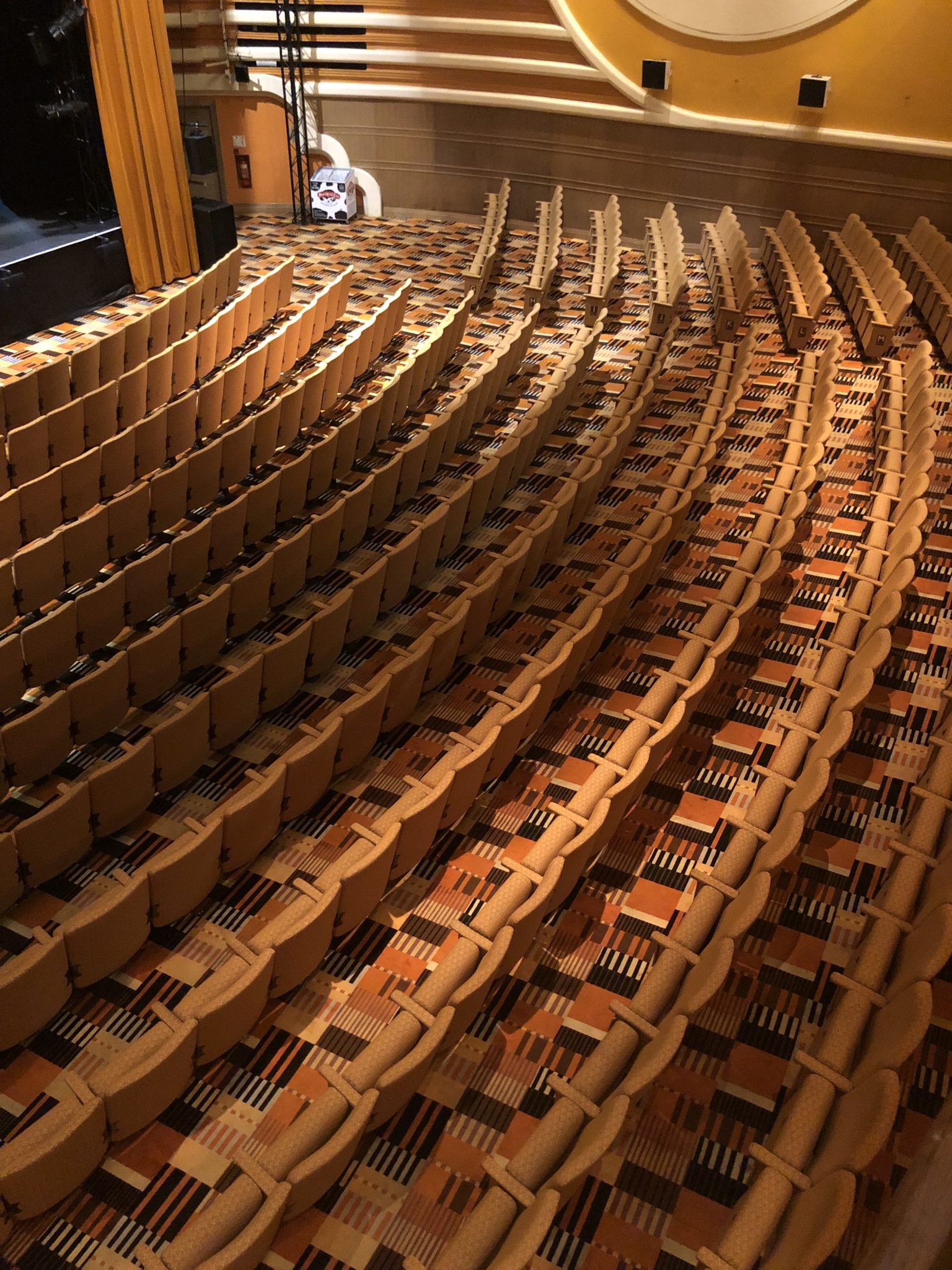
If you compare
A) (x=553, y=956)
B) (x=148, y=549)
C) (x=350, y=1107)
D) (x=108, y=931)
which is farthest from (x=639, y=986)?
(x=148, y=549)

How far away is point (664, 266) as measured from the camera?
155 centimetres

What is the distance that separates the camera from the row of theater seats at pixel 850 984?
377mm

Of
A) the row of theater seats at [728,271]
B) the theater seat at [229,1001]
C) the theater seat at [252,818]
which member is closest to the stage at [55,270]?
the row of theater seats at [728,271]

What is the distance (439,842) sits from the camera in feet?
2.19

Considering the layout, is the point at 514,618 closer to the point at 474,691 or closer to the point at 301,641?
the point at 474,691

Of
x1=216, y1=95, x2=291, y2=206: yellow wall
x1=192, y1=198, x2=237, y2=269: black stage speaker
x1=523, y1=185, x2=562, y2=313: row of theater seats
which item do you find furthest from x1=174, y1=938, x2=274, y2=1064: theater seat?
x1=216, y1=95, x2=291, y2=206: yellow wall

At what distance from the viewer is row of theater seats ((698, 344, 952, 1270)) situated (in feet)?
1.24

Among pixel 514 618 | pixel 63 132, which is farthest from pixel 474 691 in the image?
pixel 63 132

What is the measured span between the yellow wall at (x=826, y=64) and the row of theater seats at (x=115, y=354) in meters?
0.82

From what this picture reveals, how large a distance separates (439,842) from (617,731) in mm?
177

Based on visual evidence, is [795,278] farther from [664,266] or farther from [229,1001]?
[229,1001]

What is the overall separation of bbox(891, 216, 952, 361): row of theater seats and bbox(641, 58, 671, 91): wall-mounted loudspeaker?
497mm

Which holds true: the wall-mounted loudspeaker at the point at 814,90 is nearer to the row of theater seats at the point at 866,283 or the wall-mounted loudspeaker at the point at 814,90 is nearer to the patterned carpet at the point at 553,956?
the row of theater seats at the point at 866,283

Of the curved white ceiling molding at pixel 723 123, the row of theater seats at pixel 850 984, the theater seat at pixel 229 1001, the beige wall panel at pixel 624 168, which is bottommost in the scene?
the theater seat at pixel 229 1001
